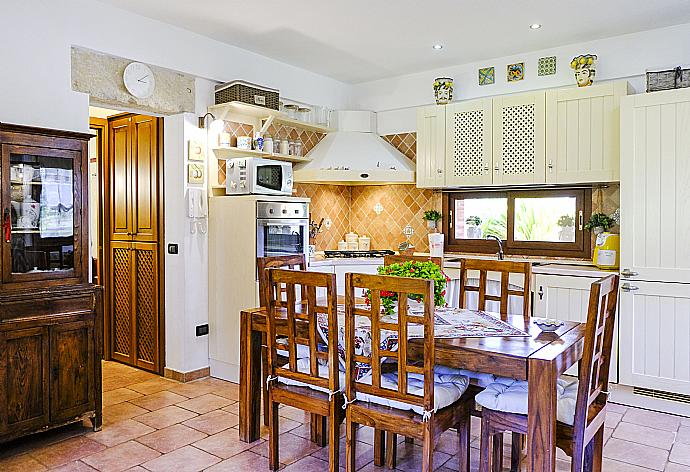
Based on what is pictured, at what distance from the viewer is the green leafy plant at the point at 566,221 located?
4.79 metres

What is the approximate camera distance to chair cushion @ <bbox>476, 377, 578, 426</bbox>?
91.6 inches

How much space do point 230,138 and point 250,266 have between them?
3.77ft

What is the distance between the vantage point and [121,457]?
303 centimetres

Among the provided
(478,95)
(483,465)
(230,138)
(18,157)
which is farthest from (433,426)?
(478,95)

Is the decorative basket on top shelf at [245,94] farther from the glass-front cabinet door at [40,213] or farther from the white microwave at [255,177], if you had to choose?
the glass-front cabinet door at [40,213]

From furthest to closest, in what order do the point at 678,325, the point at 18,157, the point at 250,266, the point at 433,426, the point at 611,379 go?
the point at 250,266 → the point at 611,379 → the point at 678,325 → the point at 18,157 → the point at 433,426

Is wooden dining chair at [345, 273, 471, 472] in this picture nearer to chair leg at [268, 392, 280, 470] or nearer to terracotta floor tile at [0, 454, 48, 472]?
chair leg at [268, 392, 280, 470]

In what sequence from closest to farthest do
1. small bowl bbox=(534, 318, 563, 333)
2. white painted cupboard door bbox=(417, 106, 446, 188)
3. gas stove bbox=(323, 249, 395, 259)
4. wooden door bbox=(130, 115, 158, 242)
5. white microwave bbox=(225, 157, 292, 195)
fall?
small bowl bbox=(534, 318, 563, 333), white microwave bbox=(225, 157, 292, 195), wooden door bbox=(130, 115, 158, 242), white painted cupboard door bbox=(417, 106, 446, 188), gas stove bbox=(323, 249, 395, 259)

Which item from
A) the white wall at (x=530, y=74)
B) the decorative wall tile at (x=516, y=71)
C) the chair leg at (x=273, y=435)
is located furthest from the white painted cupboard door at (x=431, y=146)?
the chair leg at (x=273, y=435)

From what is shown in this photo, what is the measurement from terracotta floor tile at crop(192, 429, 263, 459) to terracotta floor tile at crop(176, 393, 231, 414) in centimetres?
49

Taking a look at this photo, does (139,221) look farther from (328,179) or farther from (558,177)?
(558,177)

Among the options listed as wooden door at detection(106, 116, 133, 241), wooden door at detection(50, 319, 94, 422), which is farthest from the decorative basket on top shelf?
wooden door at detection(50, 319, 94, 422)

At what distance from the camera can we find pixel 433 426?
7.64 ft

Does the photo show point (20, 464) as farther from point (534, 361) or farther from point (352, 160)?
point (352, 160)
